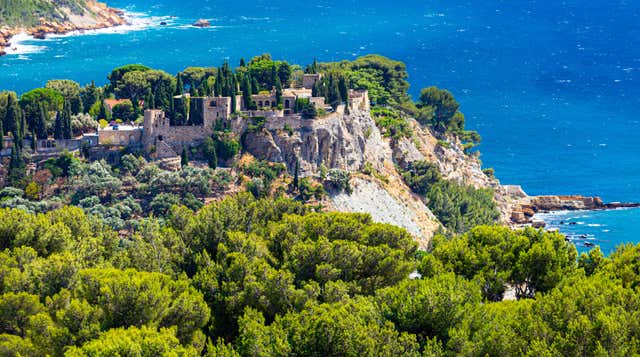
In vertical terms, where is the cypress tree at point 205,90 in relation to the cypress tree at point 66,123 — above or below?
above

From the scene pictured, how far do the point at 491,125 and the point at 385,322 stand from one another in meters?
101

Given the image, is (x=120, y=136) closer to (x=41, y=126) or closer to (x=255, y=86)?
(x=41, y=126)

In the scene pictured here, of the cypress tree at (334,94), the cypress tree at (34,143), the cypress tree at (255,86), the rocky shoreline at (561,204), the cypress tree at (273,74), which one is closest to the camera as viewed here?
the cypress tree at (34,143)

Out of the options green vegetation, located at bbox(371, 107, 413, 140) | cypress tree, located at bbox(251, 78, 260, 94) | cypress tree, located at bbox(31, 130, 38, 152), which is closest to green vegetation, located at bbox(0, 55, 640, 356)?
cypress tree, located at bbox(31, 130, 38, 152)

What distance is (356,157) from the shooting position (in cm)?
9338

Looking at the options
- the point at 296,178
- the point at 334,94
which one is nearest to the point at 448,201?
the point at 334,94

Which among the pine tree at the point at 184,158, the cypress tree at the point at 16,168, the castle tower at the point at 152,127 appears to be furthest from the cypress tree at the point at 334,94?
the cypress tree at the point at 16,168

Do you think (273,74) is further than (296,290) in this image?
Yes

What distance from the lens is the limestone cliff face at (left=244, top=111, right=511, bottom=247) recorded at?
292 feet

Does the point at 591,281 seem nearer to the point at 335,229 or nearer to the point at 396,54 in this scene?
the point at 335,229

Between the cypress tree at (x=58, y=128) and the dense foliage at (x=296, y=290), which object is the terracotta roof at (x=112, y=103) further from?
the dense foliage at (x=296, y=290)

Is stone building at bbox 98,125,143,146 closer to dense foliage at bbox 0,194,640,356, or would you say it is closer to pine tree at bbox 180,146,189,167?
pine tree at bbox 180,146,189,167

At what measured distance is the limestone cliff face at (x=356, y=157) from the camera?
89062mm

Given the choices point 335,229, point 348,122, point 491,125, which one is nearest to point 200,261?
point 335,229
